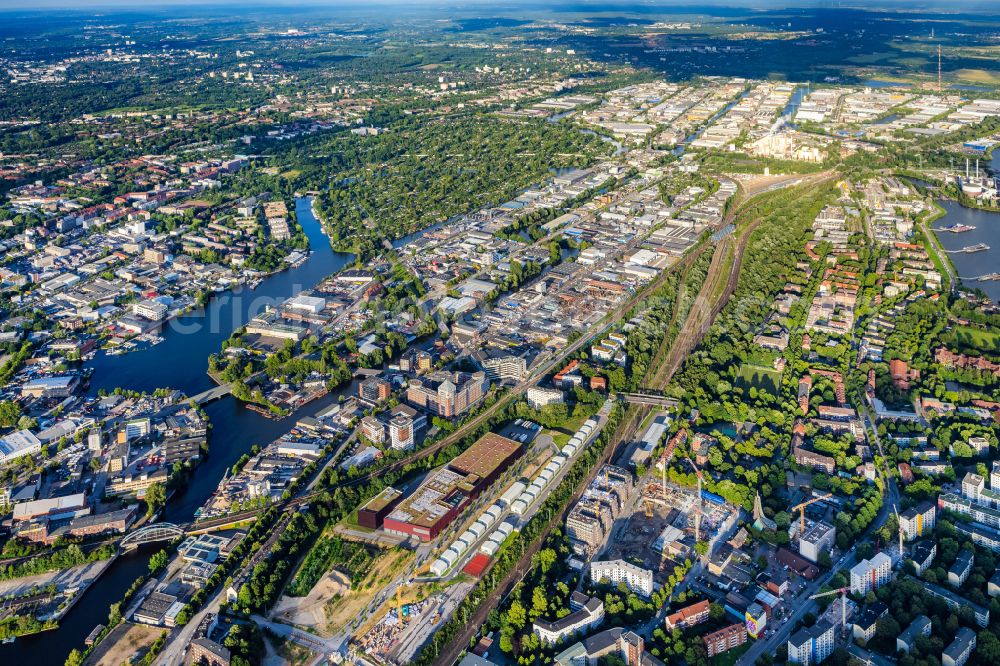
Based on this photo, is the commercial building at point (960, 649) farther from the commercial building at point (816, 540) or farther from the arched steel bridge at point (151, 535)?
the arched steel bridge at point (151, 535)

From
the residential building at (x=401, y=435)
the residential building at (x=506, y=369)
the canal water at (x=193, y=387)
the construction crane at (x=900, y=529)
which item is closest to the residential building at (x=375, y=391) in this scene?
the canal water at (x=193, y=387)

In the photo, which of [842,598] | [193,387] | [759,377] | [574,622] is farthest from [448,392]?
[842,598]

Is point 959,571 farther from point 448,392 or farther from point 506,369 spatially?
point 506,369

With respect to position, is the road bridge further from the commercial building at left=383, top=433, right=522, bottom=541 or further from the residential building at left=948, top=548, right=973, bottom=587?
the residential building at left=948, top=548, right=973, bottom=587

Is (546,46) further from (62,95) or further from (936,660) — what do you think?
(936,660)

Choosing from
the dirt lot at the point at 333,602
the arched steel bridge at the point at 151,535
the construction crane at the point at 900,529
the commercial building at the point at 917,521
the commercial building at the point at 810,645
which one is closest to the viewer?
the commercial building at the point at 810,645

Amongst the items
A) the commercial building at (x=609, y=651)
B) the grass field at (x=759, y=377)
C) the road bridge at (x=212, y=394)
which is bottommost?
the commercial building at (x=609, y=651)

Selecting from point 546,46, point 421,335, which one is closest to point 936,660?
point 421,335
